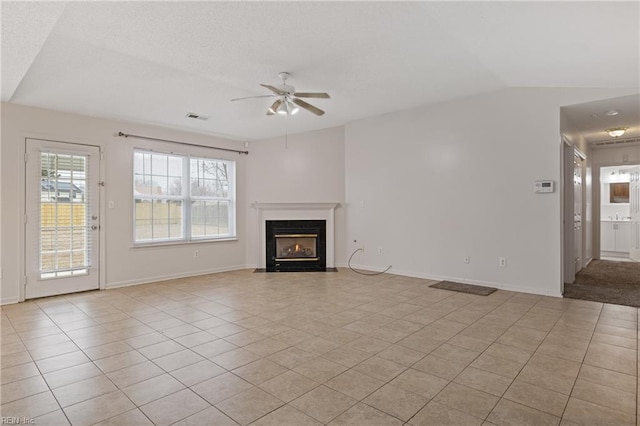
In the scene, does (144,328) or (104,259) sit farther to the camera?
(104,259)

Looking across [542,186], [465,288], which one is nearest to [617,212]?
[542,186]

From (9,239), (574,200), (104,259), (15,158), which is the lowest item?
(104,259)

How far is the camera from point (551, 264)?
4.45 m

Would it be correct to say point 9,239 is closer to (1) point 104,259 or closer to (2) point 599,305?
(1) point 104,259

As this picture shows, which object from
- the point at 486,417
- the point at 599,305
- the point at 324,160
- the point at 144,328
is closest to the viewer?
the point at 486,417

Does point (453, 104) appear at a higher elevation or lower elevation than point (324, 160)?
higher

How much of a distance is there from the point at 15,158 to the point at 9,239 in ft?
3.52

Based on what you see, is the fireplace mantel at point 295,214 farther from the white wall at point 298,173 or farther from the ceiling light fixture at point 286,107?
the ceiling light fixture at point 286,107

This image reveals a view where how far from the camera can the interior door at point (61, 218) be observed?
464 cm

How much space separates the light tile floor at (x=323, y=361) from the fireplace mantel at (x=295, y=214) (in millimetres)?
2344

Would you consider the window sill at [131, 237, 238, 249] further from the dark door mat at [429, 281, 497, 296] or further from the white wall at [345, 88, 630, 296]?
the dark door mat at [429, 281, 497, 296]

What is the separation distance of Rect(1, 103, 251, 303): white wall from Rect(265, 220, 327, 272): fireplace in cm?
70

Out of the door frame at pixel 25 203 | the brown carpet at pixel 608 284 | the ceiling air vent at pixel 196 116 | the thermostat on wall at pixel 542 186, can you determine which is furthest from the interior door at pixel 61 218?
the brown carpet at pixel 608 284

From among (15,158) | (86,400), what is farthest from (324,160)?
(86,400)
